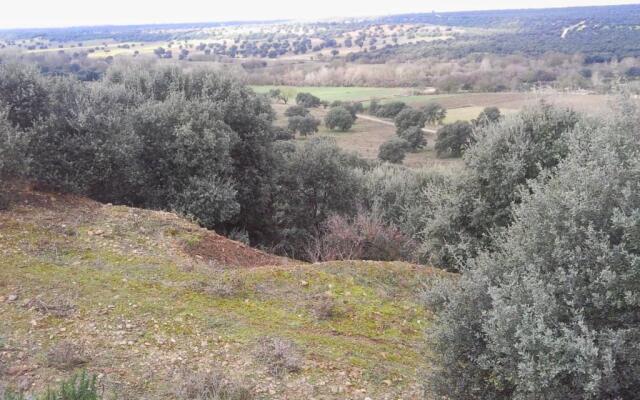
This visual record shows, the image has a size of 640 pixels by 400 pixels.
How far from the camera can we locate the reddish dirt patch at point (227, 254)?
10.6 metres

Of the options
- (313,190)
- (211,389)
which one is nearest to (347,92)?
(313,190)

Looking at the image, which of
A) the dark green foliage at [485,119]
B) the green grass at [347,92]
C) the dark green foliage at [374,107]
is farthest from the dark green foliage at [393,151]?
the green grass at [347,92]

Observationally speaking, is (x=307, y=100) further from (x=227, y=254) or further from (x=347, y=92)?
(x=227, y=254)

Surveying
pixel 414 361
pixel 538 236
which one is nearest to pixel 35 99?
pixel 414 361

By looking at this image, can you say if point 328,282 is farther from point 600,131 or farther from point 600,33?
point 600,33

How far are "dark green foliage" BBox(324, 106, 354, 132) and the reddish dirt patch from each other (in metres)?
42.1

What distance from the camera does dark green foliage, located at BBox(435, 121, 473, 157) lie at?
43.0 metres

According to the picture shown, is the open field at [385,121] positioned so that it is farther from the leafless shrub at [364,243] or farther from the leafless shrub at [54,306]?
the leafless shrub at [54,306]

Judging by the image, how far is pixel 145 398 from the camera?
5.88 metres

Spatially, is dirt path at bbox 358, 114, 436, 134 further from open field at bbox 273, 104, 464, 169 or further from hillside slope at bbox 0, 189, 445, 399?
hillside slope at bbox 0, 189, 445, 399

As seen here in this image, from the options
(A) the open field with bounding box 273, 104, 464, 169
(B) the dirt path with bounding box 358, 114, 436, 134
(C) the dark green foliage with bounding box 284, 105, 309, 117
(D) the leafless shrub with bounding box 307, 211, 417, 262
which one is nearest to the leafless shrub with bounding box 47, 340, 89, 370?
(D) the leafless shrub with bounding box 307, 211, 417, 262

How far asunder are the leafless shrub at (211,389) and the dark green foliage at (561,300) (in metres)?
2.26

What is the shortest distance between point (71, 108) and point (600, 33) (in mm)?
121577

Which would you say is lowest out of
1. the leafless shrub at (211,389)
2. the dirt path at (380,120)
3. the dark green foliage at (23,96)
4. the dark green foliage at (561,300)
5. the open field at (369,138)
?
the open field at (369,138)
